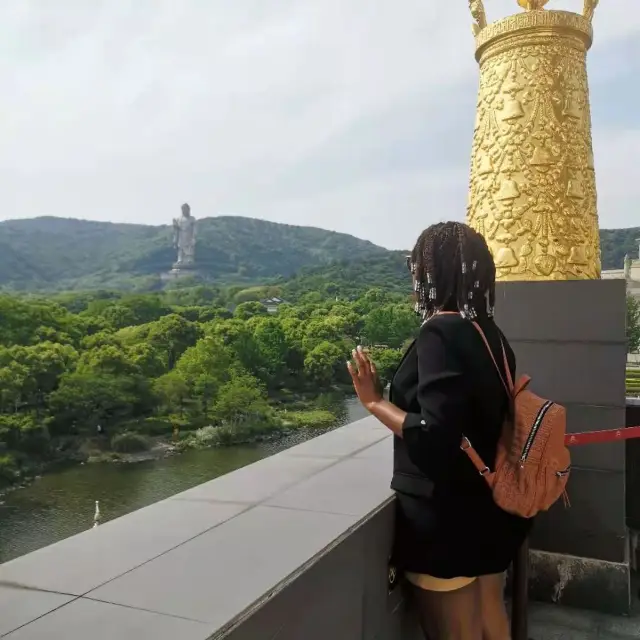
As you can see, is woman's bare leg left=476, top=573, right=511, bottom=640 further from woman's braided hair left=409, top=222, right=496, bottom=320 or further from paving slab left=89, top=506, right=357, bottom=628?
woman's braided hair left=409, top=222, right=496, bottom=320

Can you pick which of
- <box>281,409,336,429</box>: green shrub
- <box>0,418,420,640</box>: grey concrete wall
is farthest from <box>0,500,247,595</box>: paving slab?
<box>281,409,336,429</box>: green shrub

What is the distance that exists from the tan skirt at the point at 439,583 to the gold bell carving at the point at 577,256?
5.89 feet

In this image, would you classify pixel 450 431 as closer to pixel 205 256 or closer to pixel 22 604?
pixel 22 604

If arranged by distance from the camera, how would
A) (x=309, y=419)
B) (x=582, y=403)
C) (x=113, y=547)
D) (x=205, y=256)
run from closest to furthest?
(x=113, y=547), (x=582, y=403), (x=309, y=419), (x=205, y=256)

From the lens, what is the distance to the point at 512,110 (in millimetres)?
2740

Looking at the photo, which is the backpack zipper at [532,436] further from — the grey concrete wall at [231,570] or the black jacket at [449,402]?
the grey concrete wall at [231,570]

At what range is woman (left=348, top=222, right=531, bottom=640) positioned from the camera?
113 cm

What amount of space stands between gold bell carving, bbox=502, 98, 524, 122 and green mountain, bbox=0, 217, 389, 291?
2764 inches

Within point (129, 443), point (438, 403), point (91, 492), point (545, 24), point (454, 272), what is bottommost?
point (91, 492)

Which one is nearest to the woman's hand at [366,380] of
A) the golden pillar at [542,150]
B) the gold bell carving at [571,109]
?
the golden pillar at [542,150]

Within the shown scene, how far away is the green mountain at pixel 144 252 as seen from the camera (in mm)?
76562

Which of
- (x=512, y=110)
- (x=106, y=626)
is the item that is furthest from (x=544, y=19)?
(x=106, y=626)

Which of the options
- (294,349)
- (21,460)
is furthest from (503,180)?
(294,349)

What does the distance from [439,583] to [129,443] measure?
2172 cm
